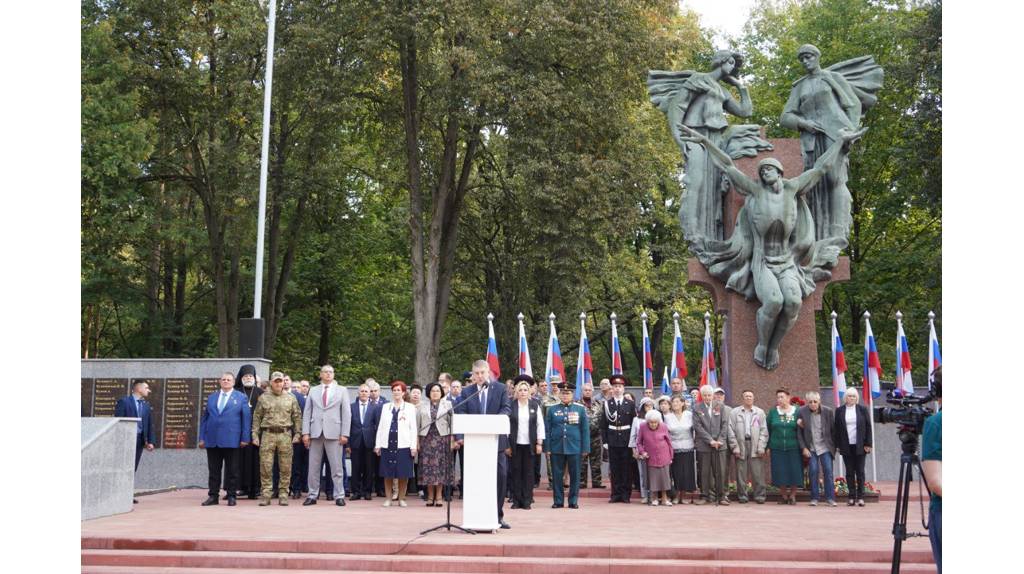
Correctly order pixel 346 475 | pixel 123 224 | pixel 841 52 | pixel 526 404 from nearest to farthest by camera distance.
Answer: pixel 526 404, pixel 346 475, pixel 123 224, pixel 841 52

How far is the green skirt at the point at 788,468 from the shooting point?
14273mm

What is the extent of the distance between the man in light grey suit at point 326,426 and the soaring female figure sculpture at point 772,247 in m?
5.82

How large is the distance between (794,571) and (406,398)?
695 cm

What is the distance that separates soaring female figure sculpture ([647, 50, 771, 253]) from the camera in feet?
53.0

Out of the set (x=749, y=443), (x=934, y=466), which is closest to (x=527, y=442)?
(x=749, y=443)

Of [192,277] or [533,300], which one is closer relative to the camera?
[533,300]

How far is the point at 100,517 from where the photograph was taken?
40.3 feet

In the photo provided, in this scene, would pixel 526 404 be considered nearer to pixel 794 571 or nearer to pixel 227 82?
pixel 794 571

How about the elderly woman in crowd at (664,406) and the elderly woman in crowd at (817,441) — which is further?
the elderly woman in crowd at (664,406)

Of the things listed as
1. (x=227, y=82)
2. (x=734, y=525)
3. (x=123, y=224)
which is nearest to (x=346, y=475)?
(x=734, y=525)

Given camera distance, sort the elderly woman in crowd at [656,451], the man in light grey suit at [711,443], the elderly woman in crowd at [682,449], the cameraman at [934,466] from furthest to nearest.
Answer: the elderly woman in crowd at [682,449] → the man in light grey suit at [711,443] → the elderly woman in crowd at [656,451] → the cameraman at [934,466]

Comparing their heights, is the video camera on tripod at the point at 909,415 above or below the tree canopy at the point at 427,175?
below

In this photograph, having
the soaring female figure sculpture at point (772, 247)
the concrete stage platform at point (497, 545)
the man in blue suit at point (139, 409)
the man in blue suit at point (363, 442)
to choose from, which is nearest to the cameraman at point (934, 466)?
the concrete stage platform at point (497, 545)

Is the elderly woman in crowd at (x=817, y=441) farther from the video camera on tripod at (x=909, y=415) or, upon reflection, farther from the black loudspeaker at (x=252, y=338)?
the black loudspeaker at (x=252, y=338)
